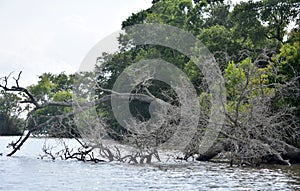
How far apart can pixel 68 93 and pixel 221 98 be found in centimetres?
7108

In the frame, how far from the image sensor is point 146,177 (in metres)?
19.7

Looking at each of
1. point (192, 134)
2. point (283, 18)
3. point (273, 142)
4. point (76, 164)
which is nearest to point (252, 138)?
point (273, 142)

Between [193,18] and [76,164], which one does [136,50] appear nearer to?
[193,18]

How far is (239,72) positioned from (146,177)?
6294 millimetres

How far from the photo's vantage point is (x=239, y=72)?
23516mm

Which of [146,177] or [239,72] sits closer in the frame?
[146,177]

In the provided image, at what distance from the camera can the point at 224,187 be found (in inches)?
677

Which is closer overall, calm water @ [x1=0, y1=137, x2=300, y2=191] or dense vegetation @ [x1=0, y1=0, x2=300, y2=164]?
calm water @ [x1=0, y1=137, x2=300, y2=191]

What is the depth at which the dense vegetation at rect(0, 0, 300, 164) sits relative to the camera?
72.5ft

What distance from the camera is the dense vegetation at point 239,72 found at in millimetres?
22094

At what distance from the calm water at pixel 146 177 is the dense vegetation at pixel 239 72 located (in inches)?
48.0

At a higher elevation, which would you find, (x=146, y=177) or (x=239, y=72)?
(x=239, y=72)

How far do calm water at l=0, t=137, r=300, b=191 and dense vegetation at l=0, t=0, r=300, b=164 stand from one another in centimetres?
122

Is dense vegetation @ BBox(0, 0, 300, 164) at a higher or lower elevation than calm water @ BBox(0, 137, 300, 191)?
higher
